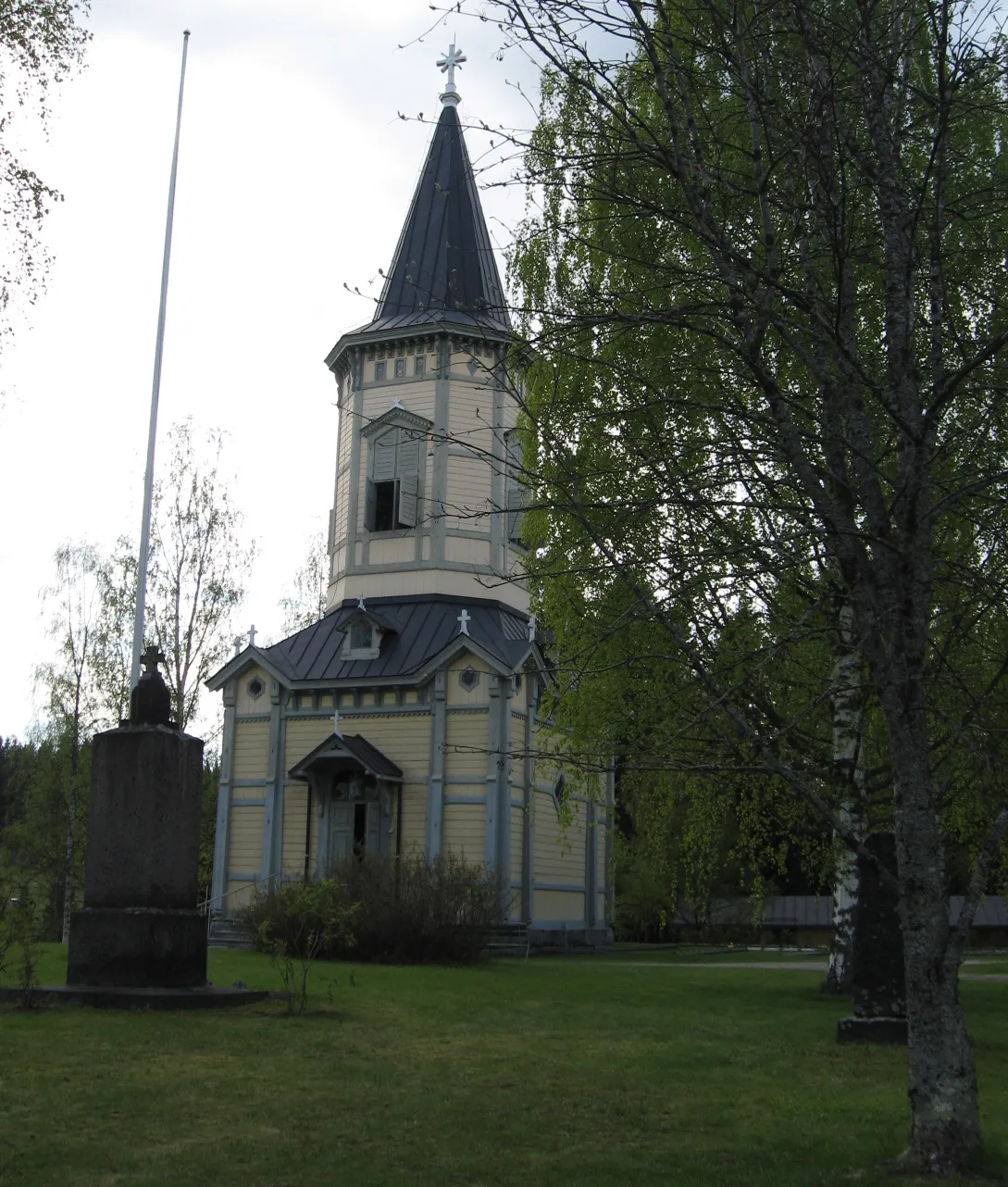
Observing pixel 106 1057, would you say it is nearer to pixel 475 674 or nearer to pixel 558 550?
pixel 558 550

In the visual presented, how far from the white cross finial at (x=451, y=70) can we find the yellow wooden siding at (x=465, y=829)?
17.4m

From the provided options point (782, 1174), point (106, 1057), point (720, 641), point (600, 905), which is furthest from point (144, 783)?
point (600, 905)

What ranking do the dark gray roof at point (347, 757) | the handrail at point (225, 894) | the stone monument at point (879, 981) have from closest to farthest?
the stone monument at point (879, 981) → the dark gray roof at point (347, 757) → the handrail at point (225, 894)

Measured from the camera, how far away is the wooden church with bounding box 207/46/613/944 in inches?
1029

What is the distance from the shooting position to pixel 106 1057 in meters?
9.01

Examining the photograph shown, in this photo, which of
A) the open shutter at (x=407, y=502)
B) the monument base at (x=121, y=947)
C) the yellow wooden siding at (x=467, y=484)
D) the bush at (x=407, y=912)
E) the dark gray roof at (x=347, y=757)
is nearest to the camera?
the monument base at (x=121, y=947)

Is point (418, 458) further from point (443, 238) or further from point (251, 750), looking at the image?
point (251, 750)

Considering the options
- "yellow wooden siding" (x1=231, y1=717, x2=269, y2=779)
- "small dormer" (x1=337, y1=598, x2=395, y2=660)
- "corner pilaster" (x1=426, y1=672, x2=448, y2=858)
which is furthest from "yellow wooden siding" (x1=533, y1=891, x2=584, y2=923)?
"yellow wooden siding" (x1=231, y1=717, x2=269, y2=779)

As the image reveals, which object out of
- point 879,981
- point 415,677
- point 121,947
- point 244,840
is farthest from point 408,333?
point 879,981

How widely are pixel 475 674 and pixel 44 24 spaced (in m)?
16.6

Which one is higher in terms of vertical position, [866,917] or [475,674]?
[475,674]

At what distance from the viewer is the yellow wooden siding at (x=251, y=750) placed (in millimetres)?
27938

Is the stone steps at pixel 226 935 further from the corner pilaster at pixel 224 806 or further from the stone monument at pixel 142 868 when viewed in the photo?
the stone monument at pixel 142 868

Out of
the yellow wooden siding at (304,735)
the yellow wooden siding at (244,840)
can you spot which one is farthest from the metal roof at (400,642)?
the yellow wooden siding at (244,840)
